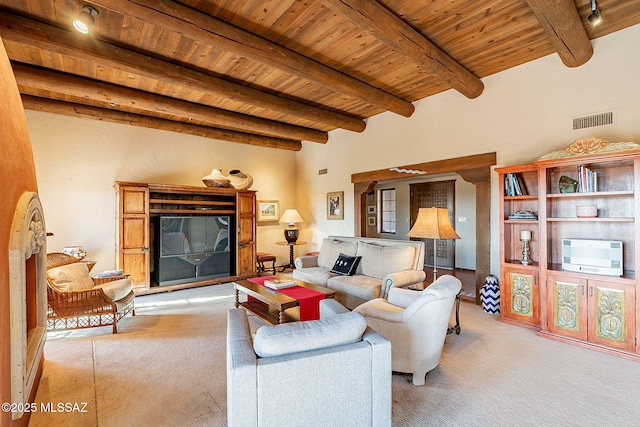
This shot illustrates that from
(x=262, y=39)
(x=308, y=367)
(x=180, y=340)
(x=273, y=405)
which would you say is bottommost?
(x=180, y=340)

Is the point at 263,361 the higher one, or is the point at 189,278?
the point at 263,361

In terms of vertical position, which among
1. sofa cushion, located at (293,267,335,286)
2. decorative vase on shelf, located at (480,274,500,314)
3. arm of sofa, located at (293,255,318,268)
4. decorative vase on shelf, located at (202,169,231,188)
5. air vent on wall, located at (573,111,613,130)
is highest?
air vent on wall, located at (573,111,613,130)

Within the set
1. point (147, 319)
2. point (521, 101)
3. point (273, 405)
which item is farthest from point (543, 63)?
point (147, 319)

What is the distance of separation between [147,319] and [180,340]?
0.97 m

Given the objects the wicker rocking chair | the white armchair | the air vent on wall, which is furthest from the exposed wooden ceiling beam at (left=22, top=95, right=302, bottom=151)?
the air vent on wall

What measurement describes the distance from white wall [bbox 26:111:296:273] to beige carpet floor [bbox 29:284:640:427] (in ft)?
7.43

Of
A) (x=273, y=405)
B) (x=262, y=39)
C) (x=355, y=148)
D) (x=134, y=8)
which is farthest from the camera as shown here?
(x=355, y=148)

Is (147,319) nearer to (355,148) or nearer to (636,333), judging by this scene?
(355,148)

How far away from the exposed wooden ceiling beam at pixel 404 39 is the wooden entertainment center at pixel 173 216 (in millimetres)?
4068

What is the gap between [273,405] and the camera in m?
1.41

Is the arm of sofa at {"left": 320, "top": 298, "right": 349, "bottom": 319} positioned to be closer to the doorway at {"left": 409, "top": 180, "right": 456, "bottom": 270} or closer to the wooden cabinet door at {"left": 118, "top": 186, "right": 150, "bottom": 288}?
the wooden cabinet door at {"left": 118, "top": 186, "right": 150, "bottom": 288}

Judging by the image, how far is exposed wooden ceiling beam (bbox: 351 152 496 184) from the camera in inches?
170

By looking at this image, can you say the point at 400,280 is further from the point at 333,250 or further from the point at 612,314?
the point at 612,314

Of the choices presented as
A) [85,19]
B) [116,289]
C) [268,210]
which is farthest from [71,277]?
[268,210]
